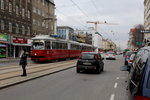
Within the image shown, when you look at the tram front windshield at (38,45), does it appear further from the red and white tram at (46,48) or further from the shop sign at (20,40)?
the shop sign at (20,40)

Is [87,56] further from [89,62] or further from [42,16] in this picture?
[42,16]

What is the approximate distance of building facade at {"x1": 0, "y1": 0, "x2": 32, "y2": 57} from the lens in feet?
114

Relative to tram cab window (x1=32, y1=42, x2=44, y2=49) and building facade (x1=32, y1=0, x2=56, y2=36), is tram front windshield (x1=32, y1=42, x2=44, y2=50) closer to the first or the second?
tram cab window (x1=32, y1=42, x2=44, y2=49)

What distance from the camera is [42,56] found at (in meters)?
24.3

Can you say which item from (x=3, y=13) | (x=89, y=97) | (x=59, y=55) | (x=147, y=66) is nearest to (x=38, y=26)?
(x=3, y=13)

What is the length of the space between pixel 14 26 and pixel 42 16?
50.3 ft

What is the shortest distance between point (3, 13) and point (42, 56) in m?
15.1

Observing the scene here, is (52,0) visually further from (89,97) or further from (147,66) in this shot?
(147,66)

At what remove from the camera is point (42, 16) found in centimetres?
5241

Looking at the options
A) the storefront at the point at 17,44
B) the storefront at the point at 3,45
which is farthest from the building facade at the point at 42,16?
the storefront at the point at 3,45

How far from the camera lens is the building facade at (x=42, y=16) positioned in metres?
48.0

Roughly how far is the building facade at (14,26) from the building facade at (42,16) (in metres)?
3.15

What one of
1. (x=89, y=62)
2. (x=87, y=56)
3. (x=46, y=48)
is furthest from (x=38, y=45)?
(x=89, y=62)

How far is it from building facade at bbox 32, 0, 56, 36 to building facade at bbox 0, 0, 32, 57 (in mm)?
3147
